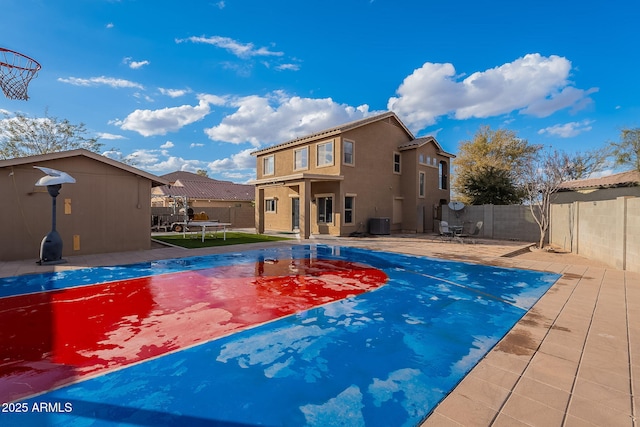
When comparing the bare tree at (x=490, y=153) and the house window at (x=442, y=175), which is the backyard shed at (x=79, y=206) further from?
the bare tree at (x=490, y=153)

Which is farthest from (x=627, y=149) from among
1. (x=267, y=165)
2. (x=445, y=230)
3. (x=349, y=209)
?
(x=267, y=165)

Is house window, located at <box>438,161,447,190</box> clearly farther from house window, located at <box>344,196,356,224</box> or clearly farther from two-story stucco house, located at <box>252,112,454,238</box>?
house window, located at <box>344,196,356,224</box>

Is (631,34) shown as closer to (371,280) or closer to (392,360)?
(371,280)

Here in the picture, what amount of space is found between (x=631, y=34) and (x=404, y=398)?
797 inches

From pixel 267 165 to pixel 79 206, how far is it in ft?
47.3

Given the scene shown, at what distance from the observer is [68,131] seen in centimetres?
2762

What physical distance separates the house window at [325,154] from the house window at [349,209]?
8.55ft

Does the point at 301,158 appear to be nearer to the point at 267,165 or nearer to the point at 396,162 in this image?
the point at 267,165

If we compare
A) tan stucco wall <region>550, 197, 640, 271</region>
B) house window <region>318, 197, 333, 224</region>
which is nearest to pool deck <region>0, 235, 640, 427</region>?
tan stucco wall <region>550, 197, 640, 271</region>

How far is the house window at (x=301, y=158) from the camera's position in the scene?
20.6 metres

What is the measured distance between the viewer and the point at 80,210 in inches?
430

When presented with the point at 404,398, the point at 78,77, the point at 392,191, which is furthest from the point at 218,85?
the point at 404,398

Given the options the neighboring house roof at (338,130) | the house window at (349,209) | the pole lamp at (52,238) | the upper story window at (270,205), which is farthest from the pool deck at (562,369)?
the upper story window at (270,205)

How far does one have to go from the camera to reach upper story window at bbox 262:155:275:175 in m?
23.5
